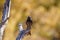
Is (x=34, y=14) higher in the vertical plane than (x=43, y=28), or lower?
higher

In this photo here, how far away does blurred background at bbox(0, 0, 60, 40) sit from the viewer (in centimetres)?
116

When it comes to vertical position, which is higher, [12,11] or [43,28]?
[12,11]

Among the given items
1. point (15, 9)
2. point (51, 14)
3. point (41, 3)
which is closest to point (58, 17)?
point (51, 14)

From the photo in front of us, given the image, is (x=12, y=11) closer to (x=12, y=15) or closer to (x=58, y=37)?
(x=12, y=15)

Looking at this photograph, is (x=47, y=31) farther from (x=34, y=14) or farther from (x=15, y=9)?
(x=15, y=9)

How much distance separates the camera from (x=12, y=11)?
1.20 metres

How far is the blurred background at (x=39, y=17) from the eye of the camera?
1.16 meters

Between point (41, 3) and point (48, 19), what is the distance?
13cm

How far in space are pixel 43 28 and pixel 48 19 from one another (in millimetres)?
78

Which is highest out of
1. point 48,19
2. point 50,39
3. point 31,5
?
point 31,5

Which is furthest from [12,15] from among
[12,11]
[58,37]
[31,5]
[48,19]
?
[58,37]

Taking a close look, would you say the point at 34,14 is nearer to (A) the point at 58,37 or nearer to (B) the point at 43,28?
(B) the point at 43,28

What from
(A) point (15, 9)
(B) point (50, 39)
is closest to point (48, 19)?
(B) point (50, 39)

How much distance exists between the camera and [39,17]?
1.18 metres
